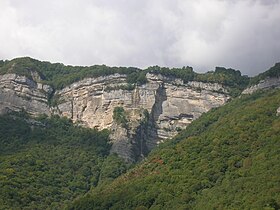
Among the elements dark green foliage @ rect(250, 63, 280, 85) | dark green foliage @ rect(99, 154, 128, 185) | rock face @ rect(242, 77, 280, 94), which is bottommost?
dark green foliage @ rect(99, 154, 128, 185)

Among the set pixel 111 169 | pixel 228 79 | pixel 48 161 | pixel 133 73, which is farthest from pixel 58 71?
pixel 111 169

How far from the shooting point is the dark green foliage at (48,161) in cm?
10481

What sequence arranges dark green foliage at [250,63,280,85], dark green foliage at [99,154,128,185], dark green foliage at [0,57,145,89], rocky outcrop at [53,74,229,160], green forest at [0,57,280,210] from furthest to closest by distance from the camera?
1. dark green foliage at [0,57,145,89]
2. rocky outcrop at [53,74,229,160]
3. dark green foliage at [250,63,280,85]
4. dark green foliage at [99,154,128,185]
5. green forest at [0,57,280,210]

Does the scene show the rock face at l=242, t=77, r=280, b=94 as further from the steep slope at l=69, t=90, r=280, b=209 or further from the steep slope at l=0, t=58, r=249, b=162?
the steep slope at l=69, t=90, r=280, b=209

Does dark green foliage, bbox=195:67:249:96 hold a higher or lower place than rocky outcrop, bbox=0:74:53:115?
higher

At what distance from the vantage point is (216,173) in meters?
89.4

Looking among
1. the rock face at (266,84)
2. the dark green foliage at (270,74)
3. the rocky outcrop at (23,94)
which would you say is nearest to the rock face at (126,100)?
the rocky outcrop at (23,94)

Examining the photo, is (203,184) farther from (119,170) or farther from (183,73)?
(183,73)

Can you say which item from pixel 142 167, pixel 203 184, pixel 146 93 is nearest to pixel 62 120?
pixel 146 93

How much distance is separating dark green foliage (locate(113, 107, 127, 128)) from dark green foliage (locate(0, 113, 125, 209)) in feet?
15.3

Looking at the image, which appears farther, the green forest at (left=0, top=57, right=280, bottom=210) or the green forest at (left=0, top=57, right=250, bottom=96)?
the green forest at (left=0, top=57, right=250, bottom=96)

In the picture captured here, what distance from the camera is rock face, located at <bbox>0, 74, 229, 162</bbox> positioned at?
15262cm

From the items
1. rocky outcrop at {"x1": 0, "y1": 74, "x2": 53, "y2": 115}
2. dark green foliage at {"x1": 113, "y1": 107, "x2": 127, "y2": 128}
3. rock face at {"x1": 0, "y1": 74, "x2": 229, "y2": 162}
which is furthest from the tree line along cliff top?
dark green foliage at {"x1": 113, "y1": 107, "x2": 127, "y2": 128}

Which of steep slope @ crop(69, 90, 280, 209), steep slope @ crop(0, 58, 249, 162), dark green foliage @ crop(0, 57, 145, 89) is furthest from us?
dark green foliage @ crop(0, 57, 145, 89)
